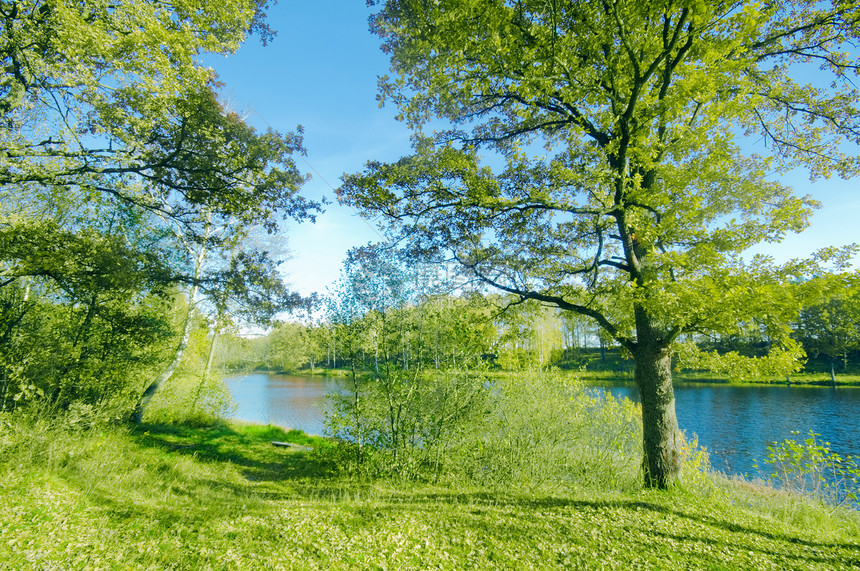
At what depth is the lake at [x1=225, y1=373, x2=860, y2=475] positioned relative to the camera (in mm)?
15196

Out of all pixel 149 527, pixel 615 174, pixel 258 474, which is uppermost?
pixel 615 174

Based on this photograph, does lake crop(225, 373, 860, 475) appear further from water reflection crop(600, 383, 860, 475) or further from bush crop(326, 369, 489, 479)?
bush crop(326, 369, 489, 479)

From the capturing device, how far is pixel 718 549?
14.6 ft

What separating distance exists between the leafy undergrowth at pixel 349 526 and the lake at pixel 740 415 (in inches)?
146

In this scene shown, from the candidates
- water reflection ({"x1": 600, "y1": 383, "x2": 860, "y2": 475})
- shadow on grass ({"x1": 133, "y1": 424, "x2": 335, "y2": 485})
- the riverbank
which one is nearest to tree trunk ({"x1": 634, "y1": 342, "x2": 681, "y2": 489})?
water reflection ({"x1": 600, "y1": 383, "x2": 860, "y2": 475})

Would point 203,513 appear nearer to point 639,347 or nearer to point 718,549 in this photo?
point 718,549

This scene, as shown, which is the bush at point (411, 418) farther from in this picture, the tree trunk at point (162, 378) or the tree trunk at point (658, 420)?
the tree trunk at point (162, 378)

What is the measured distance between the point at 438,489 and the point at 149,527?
4.40 metres

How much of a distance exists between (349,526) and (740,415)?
2770cm

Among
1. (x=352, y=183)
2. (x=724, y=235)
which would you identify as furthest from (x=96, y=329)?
(x=724, y=235)

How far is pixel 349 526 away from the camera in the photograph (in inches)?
187

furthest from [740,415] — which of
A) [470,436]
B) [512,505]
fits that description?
[512,505]

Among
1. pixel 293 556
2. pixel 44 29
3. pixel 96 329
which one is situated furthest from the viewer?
pixel 96 329

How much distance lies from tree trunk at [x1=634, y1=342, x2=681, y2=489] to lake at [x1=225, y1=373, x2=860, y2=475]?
132 inches
